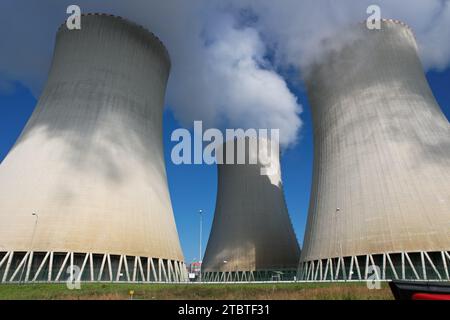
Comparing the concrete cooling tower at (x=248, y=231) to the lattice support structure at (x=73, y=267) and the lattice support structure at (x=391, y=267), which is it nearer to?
the lattice support structure at (x=391, y=267)

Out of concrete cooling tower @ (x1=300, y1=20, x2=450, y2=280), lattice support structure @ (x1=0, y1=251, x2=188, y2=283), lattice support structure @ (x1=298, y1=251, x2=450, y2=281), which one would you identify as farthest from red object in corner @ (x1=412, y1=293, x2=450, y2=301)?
lattice support structure @ (x1=0, y1=251, x2=188, y2=283)

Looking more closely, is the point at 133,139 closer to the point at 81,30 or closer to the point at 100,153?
the point at 100,153

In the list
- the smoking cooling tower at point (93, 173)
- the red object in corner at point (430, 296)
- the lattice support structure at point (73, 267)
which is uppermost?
the smoking cooling tower at point (93, 173)

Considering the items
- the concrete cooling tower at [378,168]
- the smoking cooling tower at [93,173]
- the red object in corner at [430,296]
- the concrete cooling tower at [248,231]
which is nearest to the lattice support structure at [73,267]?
the smoking cooling tower at [93,173]

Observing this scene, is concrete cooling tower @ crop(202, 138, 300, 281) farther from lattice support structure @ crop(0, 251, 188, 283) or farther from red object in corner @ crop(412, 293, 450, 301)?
red object in corner @ crop(412, 293, 450, 301)

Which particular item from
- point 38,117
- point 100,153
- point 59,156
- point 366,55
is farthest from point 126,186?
point 366,55
